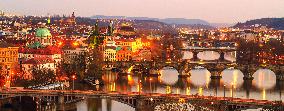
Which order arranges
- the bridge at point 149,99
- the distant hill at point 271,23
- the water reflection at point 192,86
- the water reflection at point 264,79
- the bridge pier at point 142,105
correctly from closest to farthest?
the bridge at point 149,99, the bridge pier at point 142,105, the water reflection at point 192,86, the water reflection at point 264,79, the distant hill at point 271,23

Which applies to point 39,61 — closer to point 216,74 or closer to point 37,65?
point 37,65

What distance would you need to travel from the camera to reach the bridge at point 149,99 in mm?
25891

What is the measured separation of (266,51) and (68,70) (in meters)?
31.9

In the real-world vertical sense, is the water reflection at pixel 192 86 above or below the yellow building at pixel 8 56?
below

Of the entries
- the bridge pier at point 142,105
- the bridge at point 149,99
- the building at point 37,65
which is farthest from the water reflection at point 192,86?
the building at point 37,65

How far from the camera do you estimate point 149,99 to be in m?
28.0

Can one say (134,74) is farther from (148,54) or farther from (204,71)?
(148,54)

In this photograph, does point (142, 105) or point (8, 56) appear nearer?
point (142, 105)

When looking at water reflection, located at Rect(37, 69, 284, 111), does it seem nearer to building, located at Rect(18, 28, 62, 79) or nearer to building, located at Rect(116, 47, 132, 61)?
building, located at Rect(18, 28, 62, 79)

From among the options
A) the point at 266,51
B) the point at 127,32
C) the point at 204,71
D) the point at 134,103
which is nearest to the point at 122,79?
the point at 204,71

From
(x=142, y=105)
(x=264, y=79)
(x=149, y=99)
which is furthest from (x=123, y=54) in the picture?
(x=149, y=99)

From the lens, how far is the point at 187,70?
159 feet

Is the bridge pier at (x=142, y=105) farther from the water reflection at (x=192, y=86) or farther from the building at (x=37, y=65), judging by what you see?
the building at (x=37, y=65)

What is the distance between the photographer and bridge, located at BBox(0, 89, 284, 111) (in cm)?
2589
